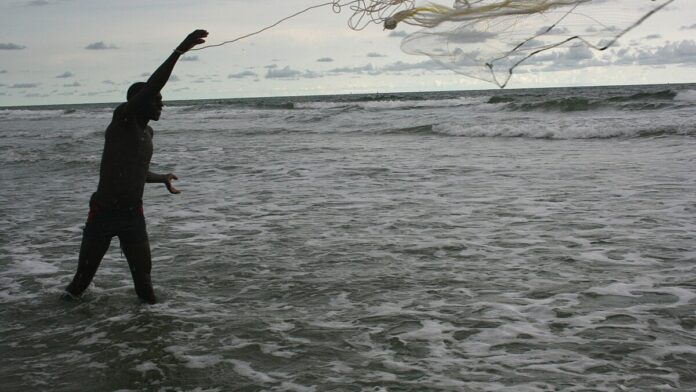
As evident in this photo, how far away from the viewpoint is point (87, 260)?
481 centimetres

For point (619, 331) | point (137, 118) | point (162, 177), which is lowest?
point (619, 331)

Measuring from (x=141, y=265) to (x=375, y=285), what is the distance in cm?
178

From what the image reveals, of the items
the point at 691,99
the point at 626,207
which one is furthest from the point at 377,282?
the point at 691,99

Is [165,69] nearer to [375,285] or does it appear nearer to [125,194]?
[125,194]

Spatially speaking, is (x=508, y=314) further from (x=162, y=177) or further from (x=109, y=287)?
(x=109, y=287)

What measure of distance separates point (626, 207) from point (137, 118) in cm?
577

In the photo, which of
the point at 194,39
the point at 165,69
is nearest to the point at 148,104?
the point at 165,69

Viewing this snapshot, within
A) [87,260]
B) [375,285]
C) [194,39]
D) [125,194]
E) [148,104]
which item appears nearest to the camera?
[194,39]

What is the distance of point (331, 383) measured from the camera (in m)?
3.53

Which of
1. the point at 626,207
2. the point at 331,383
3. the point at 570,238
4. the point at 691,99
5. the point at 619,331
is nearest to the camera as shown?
the point at 331,383

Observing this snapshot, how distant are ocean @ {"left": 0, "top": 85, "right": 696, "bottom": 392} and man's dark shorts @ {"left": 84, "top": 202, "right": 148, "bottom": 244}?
0.55 m

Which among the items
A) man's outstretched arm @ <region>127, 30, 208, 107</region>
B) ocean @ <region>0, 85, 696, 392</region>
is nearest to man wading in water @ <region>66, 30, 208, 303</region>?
man's outstretched arm @ <region>127, 30, 208, 107</region>

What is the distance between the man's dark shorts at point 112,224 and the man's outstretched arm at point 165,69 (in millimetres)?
893

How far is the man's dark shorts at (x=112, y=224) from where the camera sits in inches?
186
